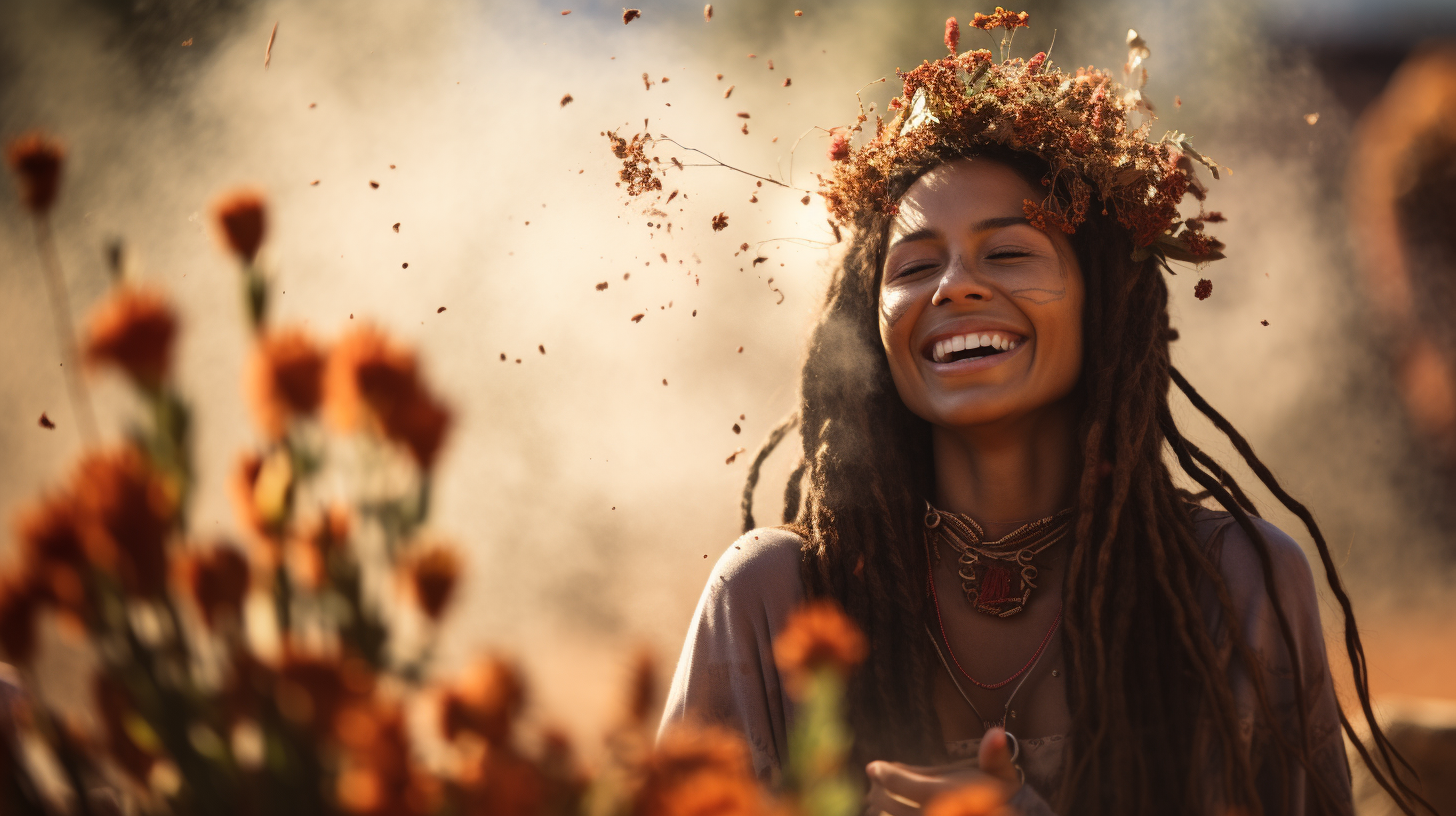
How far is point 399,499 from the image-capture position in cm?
44

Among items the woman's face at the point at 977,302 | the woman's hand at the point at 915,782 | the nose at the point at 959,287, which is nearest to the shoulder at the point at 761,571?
the woman's face at the point at 977,302

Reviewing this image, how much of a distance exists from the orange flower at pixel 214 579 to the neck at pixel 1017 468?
1796mm

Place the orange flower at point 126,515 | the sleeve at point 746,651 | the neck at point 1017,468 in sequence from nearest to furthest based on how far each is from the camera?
the orange flower at point 126,515 < the sleeve at point 746,651 < the neck at point 1017,468

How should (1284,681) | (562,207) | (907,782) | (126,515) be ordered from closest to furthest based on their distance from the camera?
(126,515)
(907,782)
(1284,681)
(562,207)

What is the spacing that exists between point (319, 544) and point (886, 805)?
3.42 ft

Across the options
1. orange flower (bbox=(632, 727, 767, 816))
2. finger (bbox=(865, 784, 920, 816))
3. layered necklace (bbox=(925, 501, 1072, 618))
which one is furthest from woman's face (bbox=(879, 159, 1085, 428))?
orange flower (bbox=(632, 727, 767, 816))

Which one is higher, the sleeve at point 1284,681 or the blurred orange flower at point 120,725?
the blurred orange flower at point 120,725

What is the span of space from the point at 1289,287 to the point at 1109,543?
2.76 m

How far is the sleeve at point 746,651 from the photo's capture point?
183cm

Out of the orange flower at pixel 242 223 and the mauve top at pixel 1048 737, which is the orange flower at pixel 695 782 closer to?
the orange flower at pixel 242 223

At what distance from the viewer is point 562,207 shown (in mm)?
2561

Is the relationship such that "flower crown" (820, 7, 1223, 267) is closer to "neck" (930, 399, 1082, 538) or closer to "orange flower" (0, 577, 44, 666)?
"neck" (930, 399, 1082, 538)

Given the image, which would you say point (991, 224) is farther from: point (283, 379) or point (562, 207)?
point (283, 379)

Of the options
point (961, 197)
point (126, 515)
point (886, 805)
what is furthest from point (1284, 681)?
point (126, 515)
